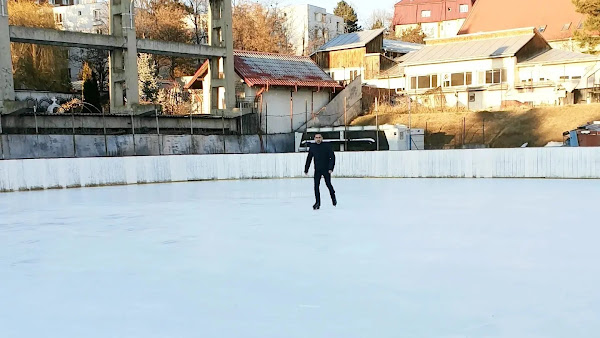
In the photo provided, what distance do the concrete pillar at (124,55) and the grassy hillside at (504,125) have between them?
15.5 metres

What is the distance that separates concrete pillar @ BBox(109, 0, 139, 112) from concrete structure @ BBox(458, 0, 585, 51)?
39.4 metres

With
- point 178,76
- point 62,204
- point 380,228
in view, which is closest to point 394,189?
point 380,228

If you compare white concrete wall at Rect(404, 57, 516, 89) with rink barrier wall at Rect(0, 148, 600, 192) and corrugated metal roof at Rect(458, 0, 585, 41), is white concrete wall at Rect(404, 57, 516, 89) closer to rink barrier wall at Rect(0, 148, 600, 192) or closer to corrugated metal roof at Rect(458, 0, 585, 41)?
corrugated metal roof at Rect(458, 0, 585, 41)

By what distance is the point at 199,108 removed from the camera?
3844cm

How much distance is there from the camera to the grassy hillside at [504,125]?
2927cm

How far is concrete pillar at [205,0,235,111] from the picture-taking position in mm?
32125

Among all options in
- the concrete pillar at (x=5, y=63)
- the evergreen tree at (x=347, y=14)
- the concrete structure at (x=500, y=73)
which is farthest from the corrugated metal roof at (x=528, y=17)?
the concrete pillar at (x=5, y=63)

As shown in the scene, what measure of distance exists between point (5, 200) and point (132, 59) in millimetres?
13025

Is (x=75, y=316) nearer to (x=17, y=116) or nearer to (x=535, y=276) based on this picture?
(x=535, y=276)

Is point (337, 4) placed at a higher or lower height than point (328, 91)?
higher

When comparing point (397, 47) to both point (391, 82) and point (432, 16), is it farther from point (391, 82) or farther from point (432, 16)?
point (432, 16)

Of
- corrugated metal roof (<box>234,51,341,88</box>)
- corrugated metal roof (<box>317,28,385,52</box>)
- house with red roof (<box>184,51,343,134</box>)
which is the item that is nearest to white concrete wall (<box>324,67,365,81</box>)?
corrugated metal roof (<box>317,28,385,52</box>)

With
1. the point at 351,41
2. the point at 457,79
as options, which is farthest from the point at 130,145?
the point at 351,41

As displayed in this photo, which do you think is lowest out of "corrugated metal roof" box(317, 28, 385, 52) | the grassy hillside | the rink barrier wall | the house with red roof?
the rink barrier wall
